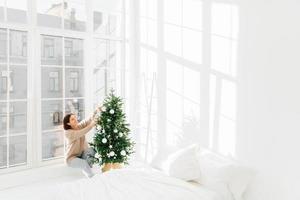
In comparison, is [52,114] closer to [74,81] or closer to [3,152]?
[74,81]

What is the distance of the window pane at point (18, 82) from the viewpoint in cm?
346

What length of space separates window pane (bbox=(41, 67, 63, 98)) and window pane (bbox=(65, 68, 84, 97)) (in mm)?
104

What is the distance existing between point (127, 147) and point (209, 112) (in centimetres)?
114

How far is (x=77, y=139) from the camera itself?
3.57 m

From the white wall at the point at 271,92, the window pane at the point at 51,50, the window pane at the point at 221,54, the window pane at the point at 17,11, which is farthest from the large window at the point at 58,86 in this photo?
the white wall at the point at 271,92

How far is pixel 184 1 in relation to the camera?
342 cm

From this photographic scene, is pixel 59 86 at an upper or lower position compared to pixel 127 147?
upper

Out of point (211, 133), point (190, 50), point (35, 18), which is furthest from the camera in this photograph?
point (35, 18)

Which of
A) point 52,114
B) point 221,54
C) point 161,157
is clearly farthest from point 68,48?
point 221,54

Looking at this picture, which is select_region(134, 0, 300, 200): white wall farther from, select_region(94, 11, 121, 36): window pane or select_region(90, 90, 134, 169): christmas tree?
select_region(94, 11, 121, 36): window pane

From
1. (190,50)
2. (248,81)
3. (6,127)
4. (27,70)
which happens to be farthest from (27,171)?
(248,81)

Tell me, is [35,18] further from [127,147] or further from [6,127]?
[127,147]

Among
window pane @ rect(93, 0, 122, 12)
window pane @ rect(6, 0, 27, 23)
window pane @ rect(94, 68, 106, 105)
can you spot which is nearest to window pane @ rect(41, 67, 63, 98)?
window pane @ rect(94, 68, 106, 105)

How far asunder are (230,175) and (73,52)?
8.32ft
